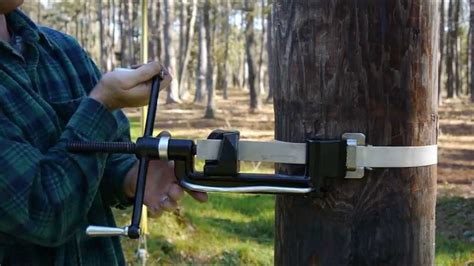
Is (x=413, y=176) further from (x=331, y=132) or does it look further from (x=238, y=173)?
(x=238, y=173)

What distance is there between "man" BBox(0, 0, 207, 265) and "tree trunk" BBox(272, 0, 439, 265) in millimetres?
281

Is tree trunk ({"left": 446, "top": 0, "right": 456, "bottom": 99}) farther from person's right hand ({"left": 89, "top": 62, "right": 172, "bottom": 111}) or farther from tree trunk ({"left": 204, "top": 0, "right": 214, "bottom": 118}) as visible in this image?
person's right hand ({"left": 89, "top": 62, "right": 172, "bottom": 111})

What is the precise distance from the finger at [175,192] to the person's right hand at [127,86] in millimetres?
205

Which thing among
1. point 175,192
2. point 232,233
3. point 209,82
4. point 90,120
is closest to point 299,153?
point 175,192

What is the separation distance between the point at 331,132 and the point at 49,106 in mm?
667

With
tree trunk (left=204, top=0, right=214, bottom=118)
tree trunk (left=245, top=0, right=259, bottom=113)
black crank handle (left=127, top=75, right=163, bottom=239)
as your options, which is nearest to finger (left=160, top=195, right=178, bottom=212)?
black crank handle (left=127, top=75, right=163, bottom=239)

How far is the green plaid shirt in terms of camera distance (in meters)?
1.36

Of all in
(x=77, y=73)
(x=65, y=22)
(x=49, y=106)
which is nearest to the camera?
(x=49, y=106)

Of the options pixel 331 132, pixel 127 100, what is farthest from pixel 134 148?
pixel 331 132

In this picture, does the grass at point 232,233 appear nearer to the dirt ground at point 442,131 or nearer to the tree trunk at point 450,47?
the dirt ground at point 442,131

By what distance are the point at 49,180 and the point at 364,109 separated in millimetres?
686

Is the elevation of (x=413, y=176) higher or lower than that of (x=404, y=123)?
lower

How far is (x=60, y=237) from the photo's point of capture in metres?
1.44

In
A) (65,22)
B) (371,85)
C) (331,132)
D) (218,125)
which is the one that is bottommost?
(218,125)
